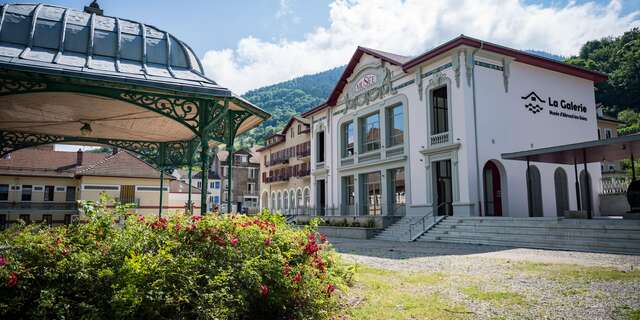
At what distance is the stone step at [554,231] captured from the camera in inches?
547

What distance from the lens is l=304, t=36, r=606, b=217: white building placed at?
22.8 meters

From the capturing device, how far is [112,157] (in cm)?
3950

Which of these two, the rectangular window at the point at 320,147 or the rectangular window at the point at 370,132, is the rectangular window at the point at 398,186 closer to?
the rectangular window at the point at 370,132

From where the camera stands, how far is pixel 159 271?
4.20 meters

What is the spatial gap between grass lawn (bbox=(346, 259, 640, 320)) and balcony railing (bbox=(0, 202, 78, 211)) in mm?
34732

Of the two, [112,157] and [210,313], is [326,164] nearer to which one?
[112,157]

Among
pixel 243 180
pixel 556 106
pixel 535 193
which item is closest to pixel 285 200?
pixel 243 180

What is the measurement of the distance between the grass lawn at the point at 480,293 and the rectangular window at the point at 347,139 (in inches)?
938

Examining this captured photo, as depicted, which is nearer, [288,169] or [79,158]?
[79,158]

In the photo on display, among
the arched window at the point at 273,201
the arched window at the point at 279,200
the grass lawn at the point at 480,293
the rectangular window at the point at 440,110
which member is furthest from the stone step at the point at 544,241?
the arched window at the point at 273,201

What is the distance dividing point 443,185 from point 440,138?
10.5 ft

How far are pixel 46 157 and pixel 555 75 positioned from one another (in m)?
43.2

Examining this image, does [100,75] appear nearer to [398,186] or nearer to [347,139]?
[398,186]

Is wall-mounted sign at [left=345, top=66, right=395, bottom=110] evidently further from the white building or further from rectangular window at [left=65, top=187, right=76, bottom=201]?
rectangular window at [left=65, top=187, right=76, bottom=201]
